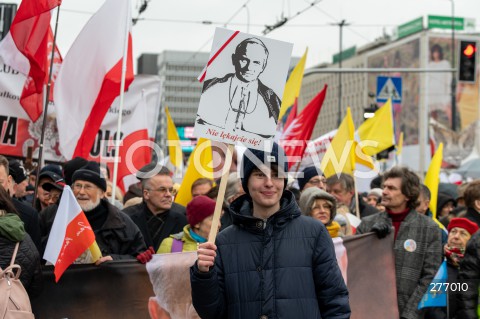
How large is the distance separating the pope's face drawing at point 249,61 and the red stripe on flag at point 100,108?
12.9 feet

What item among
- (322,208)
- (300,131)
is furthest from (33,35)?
(300,131)

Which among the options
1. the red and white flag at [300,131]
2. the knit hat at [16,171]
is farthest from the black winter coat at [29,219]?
the red and white flag at [300,131]

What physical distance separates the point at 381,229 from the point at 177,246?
56.6 inches

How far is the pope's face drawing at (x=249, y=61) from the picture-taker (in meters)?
4.66

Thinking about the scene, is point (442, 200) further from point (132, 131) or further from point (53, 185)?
point (53, 185)

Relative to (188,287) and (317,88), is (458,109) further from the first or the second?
(188,287)

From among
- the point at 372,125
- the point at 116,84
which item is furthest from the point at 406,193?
the point at 372,125

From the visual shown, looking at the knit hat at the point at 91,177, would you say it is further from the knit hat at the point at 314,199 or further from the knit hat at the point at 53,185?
the knit hat at the point at 314,199

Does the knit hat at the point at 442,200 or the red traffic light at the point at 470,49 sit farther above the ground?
the red traffic light at the point at 470,49

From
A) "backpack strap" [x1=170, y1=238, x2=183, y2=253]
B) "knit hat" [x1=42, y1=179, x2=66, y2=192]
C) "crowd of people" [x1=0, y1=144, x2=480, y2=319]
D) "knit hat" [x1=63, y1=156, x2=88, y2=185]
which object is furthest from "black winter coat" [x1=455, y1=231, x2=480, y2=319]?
"knit hat" [x1=42, y1=179, x2=66, y2=192]

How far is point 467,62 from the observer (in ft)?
66.8

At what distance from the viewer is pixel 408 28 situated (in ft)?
410

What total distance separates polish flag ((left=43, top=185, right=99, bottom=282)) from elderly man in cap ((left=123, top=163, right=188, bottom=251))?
1863 mm

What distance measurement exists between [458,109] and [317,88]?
104 feet
